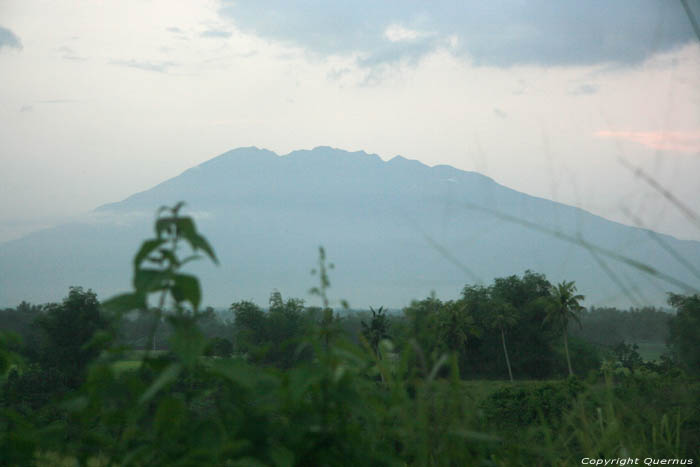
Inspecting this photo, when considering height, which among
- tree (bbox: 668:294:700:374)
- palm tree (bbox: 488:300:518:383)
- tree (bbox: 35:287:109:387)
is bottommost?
palm tree (bbox: 488:300:518:383)

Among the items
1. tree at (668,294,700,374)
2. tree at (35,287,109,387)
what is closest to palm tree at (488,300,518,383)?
tree at (35,287,109,387)

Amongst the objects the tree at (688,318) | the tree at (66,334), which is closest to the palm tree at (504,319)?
the tree at (66,334)

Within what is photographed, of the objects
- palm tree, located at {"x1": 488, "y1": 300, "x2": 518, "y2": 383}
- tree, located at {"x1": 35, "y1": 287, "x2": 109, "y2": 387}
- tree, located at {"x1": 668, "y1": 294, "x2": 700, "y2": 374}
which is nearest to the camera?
tree, located at {"x1": 668, "y1": 294, "x2": 700, "y2": 374}

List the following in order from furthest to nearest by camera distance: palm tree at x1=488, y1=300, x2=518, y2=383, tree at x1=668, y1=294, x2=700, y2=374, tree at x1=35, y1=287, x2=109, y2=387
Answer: palm tree at x1=488, y1=300, x2=518, y2=383, tree at x1=35, y1=287, x2=109, y2=387, tree at x1=668, y1=294, x2=700, y2=374

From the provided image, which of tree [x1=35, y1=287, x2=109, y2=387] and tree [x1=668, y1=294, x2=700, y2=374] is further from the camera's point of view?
tree [x1=35, y1=287, x2=109, y2=387]

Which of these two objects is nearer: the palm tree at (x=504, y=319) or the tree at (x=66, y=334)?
the tree at (x=66, y=334)

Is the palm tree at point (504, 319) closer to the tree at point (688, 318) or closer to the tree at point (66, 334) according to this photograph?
the tree at point (66, 334)

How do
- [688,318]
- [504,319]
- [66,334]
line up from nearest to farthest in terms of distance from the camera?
1. [688,318]
2. [66,334]
3. [504,319]

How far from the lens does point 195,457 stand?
1.11 metres

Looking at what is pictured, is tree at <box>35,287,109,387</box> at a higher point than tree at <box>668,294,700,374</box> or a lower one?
lower

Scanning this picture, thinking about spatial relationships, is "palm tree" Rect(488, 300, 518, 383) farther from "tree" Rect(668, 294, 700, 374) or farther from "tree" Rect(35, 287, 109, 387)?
"tree" Rect(668, 294, 700, 374)

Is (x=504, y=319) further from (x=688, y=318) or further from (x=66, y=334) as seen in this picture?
(x=688, y=318)

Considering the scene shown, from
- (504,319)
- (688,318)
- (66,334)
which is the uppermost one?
(688,318)

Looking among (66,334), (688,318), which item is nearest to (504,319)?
(66,334)
